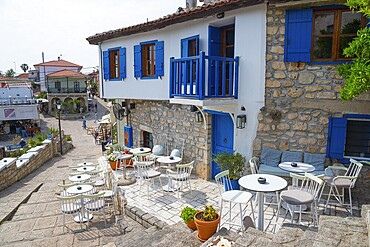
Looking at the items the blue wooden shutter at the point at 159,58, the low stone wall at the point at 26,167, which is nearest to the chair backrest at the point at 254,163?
the blue wooden shutter at the point at 159,58

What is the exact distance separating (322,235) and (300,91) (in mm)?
3800

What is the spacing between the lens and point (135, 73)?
10555mm

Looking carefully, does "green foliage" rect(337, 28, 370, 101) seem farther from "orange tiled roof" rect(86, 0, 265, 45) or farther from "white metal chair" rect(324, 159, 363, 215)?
"orange tiled roof" rect(86, 0, 265, 45)

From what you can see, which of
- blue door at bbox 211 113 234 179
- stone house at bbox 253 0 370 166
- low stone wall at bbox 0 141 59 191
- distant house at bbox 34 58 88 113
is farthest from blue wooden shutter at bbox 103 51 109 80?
distant house at bbox 34 58 88 113

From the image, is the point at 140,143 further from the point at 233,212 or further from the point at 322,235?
the point at 322,235

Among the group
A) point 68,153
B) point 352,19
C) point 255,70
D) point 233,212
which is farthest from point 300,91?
point 68,153

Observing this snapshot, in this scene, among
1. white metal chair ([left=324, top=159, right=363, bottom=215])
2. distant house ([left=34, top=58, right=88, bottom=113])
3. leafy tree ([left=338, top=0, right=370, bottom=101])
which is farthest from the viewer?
distant house ([left=34, top=58, right=88, bottom=113])

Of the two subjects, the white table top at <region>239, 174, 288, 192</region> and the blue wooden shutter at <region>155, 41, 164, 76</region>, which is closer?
the white table top at <region>239, 174, 288, 192</region>

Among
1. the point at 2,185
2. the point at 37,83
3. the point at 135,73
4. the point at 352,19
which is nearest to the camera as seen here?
the point at 352,19

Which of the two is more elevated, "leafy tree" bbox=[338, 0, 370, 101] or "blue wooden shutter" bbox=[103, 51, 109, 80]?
"blue wooden shutter" bbox=[103, 51, 109, 80]

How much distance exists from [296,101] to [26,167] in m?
11.8

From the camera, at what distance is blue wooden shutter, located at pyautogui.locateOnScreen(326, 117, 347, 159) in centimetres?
640

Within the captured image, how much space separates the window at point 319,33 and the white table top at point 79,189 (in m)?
6.29

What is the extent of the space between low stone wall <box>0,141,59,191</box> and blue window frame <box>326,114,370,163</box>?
10.9 m
